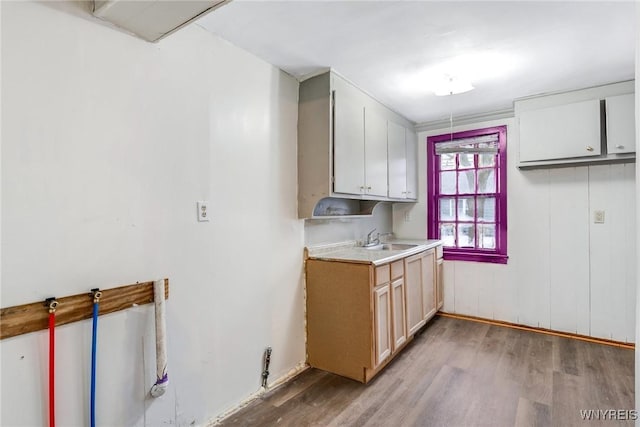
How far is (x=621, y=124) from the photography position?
2.67 meters

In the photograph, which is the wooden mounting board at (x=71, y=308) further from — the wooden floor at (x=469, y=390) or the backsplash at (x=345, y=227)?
the backsplash at (x=345, y=227)

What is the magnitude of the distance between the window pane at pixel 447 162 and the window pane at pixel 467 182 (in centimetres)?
14

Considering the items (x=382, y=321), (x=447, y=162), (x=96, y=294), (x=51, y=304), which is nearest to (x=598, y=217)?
(x=447, y=162)

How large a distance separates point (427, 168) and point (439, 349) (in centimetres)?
208

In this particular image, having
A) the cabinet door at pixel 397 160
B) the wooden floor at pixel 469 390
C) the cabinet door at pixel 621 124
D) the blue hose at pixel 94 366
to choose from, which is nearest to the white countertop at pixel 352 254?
the cabinet door at pixel 397 160

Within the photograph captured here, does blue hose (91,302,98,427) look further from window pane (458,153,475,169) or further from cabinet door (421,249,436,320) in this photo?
window pane (458,153,475,169)

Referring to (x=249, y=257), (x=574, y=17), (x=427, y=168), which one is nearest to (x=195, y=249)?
(x=249, y=257)

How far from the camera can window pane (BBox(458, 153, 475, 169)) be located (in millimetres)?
3652

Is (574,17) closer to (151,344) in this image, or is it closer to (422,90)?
(422,90)

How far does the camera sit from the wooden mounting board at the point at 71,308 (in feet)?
3.82

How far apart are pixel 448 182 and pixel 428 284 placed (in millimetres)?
1300

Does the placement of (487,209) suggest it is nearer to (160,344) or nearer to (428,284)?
(428,284)

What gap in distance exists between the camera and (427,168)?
3908mm

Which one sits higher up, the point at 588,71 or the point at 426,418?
the point at 588,71
